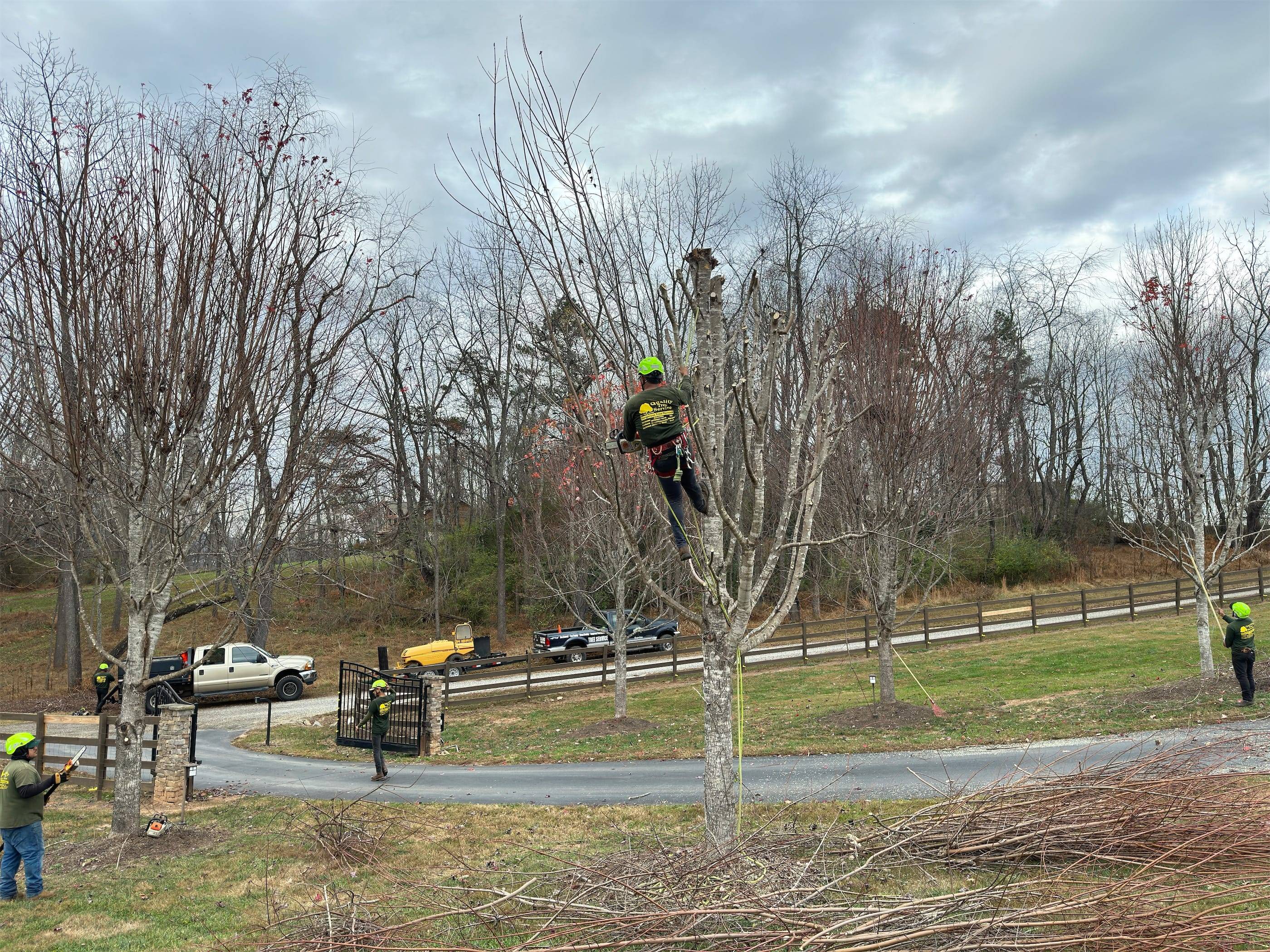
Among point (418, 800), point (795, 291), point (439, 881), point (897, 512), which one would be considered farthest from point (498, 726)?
point (795, 291)

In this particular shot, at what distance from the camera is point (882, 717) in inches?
580

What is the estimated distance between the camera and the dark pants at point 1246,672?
12.6 m

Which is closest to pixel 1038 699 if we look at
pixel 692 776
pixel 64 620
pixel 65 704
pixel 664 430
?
pixel 692 776

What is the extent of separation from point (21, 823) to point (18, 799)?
221 millimetres

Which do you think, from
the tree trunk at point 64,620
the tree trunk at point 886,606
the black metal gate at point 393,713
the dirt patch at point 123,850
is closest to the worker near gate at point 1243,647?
the tree trunk at point 886,606

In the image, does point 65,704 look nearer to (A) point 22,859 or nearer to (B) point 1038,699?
(A) point 22,859

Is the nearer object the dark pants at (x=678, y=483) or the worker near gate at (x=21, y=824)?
the dark pants at (x=678, y=483)

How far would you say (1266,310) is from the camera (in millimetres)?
18734

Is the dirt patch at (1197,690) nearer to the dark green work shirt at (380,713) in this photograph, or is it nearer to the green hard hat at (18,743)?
the dark green work shirt at (380,713)

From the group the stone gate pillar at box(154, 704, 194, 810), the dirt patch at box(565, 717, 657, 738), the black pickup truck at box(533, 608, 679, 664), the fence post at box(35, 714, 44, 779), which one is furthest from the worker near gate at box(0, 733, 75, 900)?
the black pickup truck at box(533, 608, 679, 664)

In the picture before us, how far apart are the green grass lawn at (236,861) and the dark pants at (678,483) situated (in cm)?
242

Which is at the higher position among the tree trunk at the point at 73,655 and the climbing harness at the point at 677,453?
the climbing harness at the point at 677,453

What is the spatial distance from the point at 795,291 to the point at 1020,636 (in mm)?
17339

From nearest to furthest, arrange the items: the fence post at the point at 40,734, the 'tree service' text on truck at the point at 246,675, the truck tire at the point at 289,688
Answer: the fence post at the point at 40,734, the 'tree service' text on truck at the point at 246,675, the truck tire at the point at 289,688
